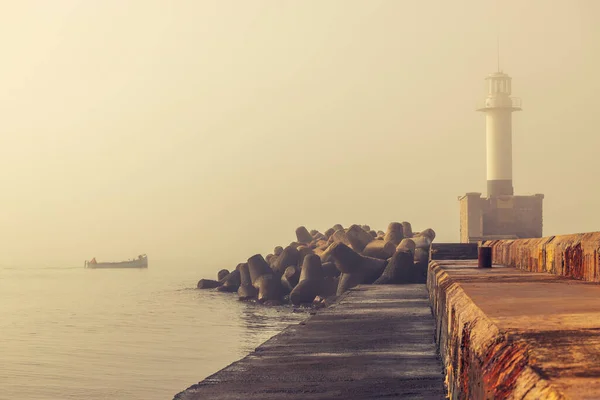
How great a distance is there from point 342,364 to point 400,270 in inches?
580

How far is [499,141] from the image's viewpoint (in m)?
52.6

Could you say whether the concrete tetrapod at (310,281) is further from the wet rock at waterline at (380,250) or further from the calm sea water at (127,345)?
the wet rock at waterline at (380,250)

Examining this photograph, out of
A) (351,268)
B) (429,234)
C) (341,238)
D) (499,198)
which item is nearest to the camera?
(351,268)

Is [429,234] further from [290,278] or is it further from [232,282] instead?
[232,282]

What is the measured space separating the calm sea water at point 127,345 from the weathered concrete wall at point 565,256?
1061 centimetres

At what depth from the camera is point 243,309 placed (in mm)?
36938

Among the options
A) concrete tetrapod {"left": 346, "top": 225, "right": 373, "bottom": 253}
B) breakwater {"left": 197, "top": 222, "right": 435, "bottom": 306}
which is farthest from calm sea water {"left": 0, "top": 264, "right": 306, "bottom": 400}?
concrete tetrapod {"left": 346, "top": 225, "right": 373, "bottom": 253}

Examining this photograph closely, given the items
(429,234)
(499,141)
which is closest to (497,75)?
(499,141)

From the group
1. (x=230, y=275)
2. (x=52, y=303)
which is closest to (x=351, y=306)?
(x=230, y=275)

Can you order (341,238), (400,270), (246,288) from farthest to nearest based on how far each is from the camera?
(246,288)
(341,238)
(400,270)

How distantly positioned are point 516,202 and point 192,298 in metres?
20.9

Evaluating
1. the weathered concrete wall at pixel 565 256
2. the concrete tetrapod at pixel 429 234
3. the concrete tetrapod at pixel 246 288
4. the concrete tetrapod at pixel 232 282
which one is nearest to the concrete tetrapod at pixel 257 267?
the concrete tetrapod at pixel 246 288

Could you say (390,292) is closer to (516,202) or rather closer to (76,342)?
(76,342)

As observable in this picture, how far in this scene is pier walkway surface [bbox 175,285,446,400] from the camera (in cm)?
658
